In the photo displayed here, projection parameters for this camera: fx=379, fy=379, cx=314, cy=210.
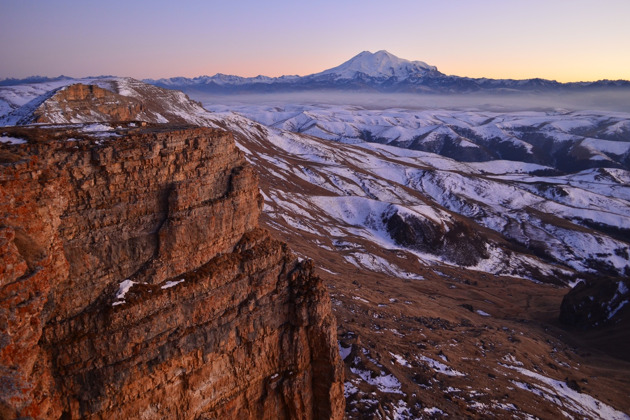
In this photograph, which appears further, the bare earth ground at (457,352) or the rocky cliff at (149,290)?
the bare earth ground at (457,352)

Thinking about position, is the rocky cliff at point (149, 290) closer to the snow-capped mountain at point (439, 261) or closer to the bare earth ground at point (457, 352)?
the snow-capped mountain at point (439, 261)

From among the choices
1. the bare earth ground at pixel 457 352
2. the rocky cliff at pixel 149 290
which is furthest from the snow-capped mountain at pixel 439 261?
the rocky cliff at pixel 149 290

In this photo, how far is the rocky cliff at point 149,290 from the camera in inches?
427

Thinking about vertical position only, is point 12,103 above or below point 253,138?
above

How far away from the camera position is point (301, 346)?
17.7 metres

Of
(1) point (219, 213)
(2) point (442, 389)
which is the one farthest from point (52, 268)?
(2) point (442, 389)

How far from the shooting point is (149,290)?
13445 mm

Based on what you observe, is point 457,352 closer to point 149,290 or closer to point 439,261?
point 149,290

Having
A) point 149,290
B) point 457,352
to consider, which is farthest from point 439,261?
point 149,290

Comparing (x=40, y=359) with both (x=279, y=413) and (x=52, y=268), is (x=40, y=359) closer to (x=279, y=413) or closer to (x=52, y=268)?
(x=52, y=268)

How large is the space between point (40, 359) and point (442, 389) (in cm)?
2840

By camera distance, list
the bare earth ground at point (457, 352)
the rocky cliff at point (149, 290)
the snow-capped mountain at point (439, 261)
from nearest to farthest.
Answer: the rocky cliff at point (149, 290), the bare earth ground at point (457, 352), the snow-capped mountain at point (439, 261)

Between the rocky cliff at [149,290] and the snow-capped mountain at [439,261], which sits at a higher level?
the rocky cliff at [149,290]

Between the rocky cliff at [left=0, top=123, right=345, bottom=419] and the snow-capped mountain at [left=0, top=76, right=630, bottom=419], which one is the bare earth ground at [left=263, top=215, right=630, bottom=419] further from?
the rocky cliff at [left=0, top=123, right=345, bottom=419]
